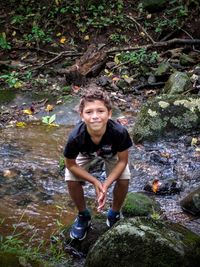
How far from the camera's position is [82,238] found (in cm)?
365

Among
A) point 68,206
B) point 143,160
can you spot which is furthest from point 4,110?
point 68,206

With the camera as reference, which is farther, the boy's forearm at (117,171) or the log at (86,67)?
the log at (86,67)

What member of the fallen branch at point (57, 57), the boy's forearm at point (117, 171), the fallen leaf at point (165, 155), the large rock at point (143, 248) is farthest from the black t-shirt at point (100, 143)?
the fallen branch at point (57, 57)

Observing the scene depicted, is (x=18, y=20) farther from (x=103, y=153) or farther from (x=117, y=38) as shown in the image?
(x=103, y=153)

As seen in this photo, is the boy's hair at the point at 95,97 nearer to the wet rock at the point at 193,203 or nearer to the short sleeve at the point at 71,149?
the short sleeve at the point at 71,149

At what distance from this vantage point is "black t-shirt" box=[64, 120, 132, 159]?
3.31 m

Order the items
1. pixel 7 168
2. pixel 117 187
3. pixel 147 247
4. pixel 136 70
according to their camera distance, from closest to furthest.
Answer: pixel 147 247 < pixel 117 187 < pixel 7 168 < pixel 136 70

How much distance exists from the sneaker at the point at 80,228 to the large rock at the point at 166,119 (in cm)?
258

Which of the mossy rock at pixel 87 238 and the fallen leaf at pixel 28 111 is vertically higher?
the mossy rock at pixel 87 238

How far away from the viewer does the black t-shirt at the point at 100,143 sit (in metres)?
3.31

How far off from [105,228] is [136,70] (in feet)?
18.0

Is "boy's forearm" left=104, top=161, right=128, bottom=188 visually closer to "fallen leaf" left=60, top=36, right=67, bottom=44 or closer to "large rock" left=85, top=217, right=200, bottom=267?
"large rock" left=85, top=217, right=200, bottom=267

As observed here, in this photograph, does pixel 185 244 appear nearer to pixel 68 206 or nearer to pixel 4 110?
pixel 68 206

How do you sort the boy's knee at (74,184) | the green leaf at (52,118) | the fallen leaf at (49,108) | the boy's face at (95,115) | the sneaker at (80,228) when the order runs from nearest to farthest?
the boy's face at (95,115), the boy's knee at (74,184), the sneaker at (80,228), the green leaf at (52,118), the fallen leaf at (49,108)
